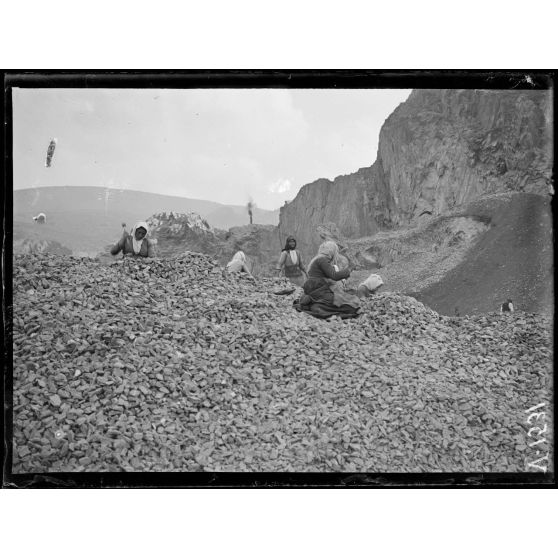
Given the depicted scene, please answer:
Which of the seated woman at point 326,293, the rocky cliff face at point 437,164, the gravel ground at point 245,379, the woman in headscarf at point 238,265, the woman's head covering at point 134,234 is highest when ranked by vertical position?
the rocky cliff face at point 437,164

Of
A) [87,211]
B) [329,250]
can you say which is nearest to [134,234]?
[87,211]

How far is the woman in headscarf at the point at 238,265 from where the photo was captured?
526cm

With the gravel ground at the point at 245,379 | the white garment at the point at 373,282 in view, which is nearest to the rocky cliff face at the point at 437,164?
the white garment at the point at 373,282

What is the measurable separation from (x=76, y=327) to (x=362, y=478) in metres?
2.70

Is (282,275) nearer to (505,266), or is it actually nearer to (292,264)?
(292,264)

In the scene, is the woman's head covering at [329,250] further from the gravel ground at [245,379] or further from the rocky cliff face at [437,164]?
the gravel ground at [245,379]

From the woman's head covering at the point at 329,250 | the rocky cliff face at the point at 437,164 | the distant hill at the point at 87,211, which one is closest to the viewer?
the distant hill at the point at 87,211

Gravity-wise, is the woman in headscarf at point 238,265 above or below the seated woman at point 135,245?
below

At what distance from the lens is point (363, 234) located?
5355 millimetres

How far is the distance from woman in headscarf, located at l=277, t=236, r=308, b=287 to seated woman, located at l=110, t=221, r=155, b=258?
1215 mm

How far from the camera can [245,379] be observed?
15.4ft

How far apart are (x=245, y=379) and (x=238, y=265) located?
1127 mm

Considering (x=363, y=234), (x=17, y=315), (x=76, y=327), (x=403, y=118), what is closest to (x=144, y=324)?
(x=76, y=327)

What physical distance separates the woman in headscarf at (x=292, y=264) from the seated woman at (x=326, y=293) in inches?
2.9
